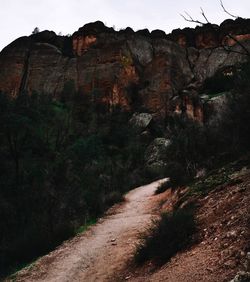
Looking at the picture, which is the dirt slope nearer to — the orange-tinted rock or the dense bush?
the dense bush

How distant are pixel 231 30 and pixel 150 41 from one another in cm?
991

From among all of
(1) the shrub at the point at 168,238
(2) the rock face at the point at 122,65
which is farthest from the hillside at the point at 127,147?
(2) the rock face at the point at 122,65

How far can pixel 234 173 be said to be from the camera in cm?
966

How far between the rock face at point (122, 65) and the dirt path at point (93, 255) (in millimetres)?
27399

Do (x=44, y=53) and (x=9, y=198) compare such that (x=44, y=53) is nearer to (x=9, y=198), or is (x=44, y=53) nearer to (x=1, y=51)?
(x=1, y=51)

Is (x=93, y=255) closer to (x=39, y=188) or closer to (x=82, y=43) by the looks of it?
(x=39, y=188)

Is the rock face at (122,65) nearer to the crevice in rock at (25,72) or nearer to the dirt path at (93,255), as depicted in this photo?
the crevice in rock at (25,72)

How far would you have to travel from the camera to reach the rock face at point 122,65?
4169 cm

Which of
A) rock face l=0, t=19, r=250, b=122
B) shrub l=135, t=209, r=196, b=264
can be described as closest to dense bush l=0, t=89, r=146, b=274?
shrub l=135, t=209, r=196, b=264

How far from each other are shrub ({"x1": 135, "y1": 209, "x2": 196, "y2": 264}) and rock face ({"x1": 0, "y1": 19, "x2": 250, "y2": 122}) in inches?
1234

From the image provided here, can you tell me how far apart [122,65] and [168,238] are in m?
37.7

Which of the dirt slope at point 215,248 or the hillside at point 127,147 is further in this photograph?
the hillside at point 127,147

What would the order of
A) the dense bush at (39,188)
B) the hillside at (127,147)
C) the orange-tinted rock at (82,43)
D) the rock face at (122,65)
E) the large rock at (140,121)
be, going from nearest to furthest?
1. the hillside at (127,147)
2. the dense bush at (39,188)
3. the large rock at (140,121)
4. the rock face at (122,65)
5. the orange-tinted rock at (82,43)

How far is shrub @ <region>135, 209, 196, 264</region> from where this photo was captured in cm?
705
